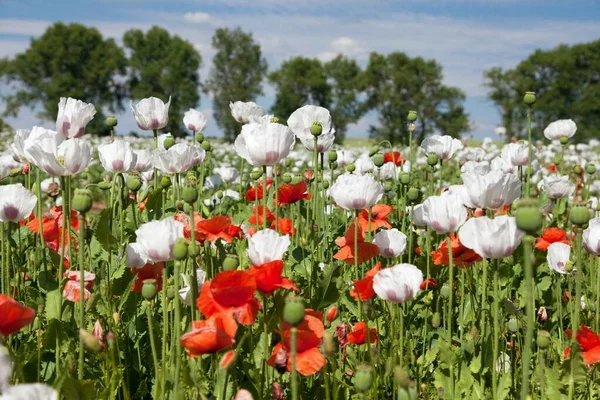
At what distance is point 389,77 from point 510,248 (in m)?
48.0

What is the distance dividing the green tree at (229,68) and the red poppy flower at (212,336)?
155 feet

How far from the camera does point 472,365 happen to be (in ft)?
6.20

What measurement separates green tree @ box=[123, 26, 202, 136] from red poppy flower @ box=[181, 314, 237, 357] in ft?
142

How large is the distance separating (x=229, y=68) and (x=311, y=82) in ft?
21.2

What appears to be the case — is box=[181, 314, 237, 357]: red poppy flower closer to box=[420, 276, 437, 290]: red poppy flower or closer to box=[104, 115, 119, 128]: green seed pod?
box=[420, 276, 437, 290]: red poppy flower

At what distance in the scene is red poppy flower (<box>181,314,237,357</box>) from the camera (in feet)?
4.28

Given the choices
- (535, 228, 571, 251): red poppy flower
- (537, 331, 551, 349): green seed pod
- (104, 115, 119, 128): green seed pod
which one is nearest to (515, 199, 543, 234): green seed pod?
(537, 331, 551, 349): green seed pod

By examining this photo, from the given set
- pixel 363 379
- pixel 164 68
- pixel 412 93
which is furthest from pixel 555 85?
pixel 363 379

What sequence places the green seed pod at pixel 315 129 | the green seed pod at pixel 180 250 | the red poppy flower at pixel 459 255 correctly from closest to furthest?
1. the green seed pod at pixel 180 250
2. the red poppy flower at pixel 459 255
3. the green seed pod at pixel 315 129

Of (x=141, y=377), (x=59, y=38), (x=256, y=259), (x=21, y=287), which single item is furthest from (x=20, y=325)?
(x=59, y=38)

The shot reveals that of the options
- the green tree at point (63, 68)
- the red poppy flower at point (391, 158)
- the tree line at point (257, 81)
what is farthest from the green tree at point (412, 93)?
the red poppy flower at point (391, 158)

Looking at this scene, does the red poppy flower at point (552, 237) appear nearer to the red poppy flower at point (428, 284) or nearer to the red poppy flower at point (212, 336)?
the red poppy flower at point (428, 284)

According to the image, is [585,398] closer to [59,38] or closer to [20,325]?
[20,325]

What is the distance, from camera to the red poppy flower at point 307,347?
1.48 meters
